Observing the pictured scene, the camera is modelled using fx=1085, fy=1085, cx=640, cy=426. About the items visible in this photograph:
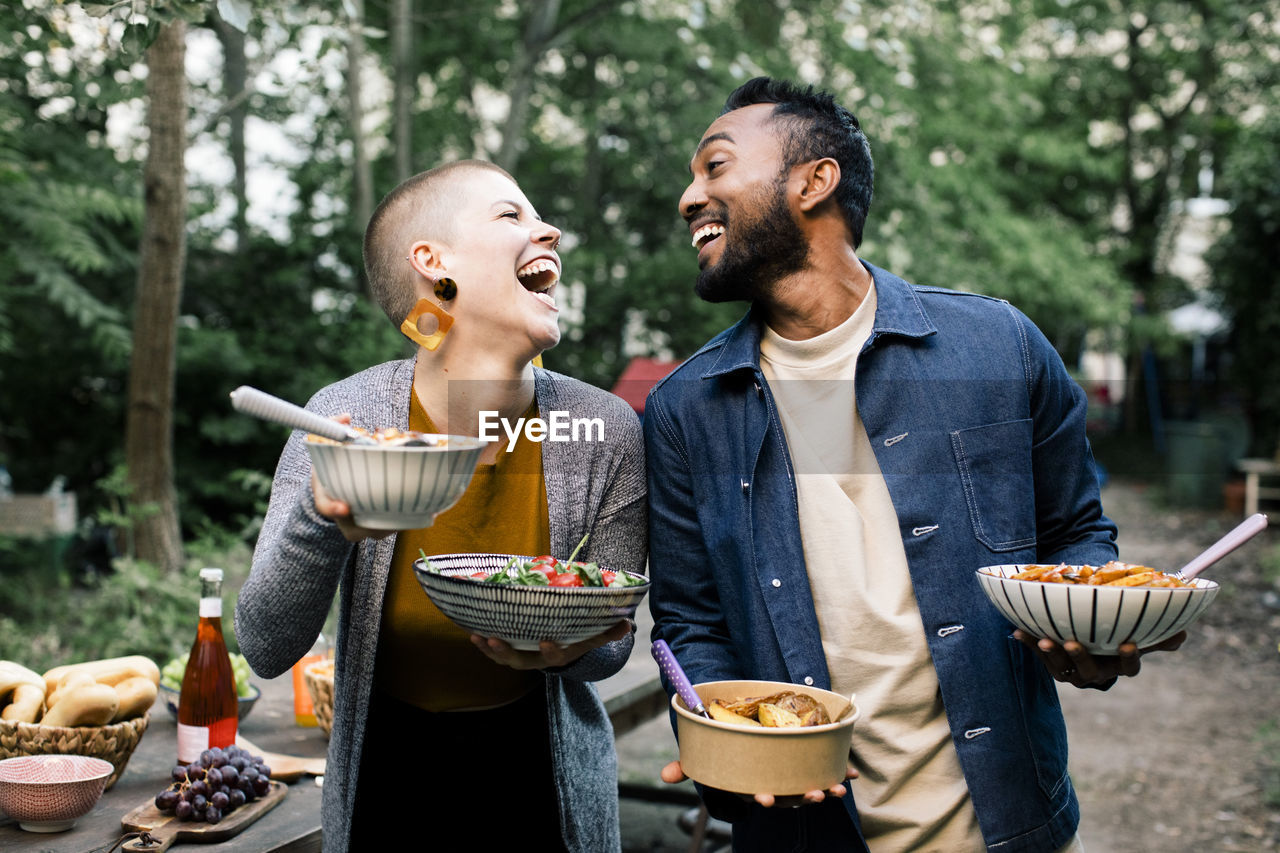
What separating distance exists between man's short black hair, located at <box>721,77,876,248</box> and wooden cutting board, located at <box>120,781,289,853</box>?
5.68 ft

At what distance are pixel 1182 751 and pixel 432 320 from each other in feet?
20.0

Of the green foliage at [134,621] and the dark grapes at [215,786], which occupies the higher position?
the dark grapes at [215,786]

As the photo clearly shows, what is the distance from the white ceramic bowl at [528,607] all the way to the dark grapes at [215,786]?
89 centimetres

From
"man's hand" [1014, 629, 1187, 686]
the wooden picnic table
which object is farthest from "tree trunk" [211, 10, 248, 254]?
"man's hand" [1014, 629, 1187, 686]

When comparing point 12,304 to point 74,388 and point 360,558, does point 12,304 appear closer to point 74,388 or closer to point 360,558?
point 74,388

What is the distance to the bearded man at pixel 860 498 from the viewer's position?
1.96 meters

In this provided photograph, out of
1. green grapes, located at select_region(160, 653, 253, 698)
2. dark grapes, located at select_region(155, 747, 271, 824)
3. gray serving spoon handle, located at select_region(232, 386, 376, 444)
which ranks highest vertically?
gray serving spoon handle, located at select_region(232, 386, 376, 444)

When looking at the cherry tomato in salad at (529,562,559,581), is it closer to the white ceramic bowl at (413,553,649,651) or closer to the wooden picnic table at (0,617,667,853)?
the white ceramic bowl at (413,553,649,651)

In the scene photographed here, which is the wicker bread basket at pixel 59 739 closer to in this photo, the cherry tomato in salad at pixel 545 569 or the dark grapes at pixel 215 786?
the dark grapes at pixel 215 786

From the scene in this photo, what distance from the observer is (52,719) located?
224cm

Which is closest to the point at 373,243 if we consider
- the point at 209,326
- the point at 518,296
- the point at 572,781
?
the point at 518,296

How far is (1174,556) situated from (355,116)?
9.15 metres

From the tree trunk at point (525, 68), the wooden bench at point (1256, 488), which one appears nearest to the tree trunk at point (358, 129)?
the tree trunk at point (525, 68)

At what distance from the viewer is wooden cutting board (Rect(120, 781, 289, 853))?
6.76 feet
